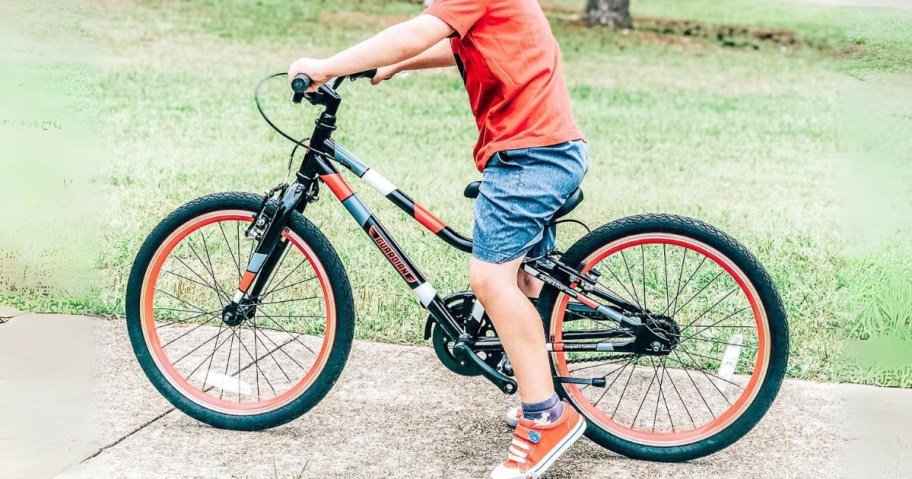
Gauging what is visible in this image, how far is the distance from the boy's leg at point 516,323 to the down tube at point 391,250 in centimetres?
22

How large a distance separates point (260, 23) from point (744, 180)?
34.6 feet

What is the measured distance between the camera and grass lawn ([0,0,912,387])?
17.2 ft

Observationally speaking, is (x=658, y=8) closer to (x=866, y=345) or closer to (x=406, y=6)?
(x=406, y=6)

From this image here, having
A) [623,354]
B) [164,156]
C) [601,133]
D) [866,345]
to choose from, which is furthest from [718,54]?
A: [623,354]

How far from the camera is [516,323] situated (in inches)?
132

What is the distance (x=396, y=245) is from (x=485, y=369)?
0.50 m

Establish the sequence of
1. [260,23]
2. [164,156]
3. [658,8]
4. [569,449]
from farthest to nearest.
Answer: [658,8]
[260,23]
[164,156]
[569,449]

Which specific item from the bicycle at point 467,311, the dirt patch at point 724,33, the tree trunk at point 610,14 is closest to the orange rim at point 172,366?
the bicycle at point 467,311

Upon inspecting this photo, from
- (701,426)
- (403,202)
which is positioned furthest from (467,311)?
(701,426)

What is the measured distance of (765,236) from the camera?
21.4ft

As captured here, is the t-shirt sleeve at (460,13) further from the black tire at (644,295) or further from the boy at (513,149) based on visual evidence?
the black tire at (644,295)

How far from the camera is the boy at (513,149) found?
3.24 meters

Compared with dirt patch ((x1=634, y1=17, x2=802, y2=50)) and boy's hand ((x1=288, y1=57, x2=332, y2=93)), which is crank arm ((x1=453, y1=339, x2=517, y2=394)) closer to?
boy's hand ((x1=288, y1=57, x2=332, y2=93))

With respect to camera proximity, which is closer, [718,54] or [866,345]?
[866,345]
